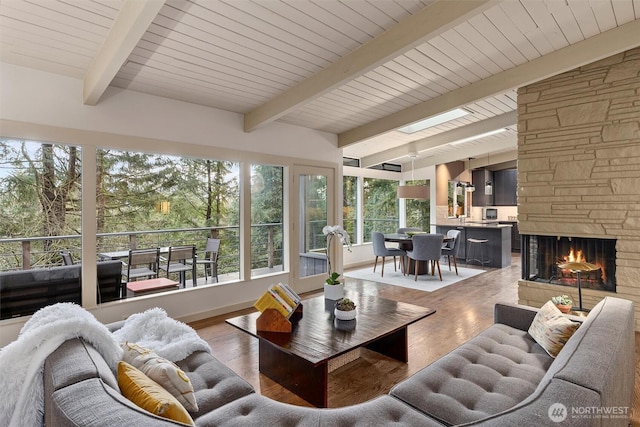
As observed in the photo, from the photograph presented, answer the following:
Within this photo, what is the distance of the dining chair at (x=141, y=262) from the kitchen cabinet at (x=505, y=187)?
9273 mm


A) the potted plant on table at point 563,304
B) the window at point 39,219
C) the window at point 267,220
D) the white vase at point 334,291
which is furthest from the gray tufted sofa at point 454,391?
the window at point 267,220

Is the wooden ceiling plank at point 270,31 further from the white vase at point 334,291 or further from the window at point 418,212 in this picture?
the window at point 418,212

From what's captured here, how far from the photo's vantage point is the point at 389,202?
9.20 metres

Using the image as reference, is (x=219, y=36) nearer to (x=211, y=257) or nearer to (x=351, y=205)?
(x=211, y=257)

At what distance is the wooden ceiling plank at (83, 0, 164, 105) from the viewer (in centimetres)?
219

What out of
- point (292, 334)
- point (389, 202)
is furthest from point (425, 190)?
point (292, 334)

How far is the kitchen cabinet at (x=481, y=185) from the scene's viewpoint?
32.8 ft

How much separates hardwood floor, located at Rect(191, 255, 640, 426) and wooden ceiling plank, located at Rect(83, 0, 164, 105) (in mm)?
2611

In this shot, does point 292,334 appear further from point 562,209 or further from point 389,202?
point 389,202

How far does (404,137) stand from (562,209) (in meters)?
3.11

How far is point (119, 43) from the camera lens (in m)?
2.48

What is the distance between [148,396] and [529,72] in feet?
15.0

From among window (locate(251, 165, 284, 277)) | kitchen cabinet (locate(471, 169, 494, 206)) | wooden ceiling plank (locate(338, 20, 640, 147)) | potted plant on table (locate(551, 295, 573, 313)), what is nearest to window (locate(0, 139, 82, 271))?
window (locate(251, 165, 284, 277))

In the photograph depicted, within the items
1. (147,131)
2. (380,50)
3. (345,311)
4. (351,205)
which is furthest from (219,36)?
(351,205)
